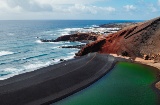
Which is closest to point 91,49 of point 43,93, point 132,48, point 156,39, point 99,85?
point 132,48

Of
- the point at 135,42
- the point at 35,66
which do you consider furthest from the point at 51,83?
the point at 135,42

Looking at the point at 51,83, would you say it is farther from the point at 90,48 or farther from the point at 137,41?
the point at 137,41

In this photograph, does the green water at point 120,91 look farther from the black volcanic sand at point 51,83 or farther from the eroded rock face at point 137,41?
the eroded rock face at point 137,41

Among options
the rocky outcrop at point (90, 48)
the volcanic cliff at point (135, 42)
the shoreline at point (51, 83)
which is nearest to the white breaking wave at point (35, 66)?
the shoreline at point (51, 83)

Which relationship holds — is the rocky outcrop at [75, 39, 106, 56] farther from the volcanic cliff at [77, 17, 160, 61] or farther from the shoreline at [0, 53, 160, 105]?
the shoreline at [0, 53, 160, 105]

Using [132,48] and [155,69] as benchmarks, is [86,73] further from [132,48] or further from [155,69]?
[132,48]

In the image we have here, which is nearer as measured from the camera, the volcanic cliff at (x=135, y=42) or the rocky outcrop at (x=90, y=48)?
the volcanic cliff at (x=135, y=42)
